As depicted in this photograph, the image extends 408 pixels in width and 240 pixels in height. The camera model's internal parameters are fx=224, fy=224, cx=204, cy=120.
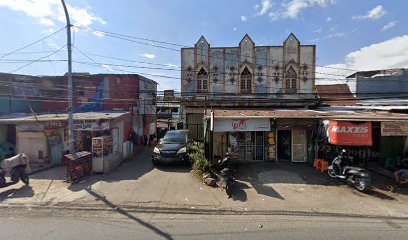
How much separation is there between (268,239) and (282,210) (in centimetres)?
189

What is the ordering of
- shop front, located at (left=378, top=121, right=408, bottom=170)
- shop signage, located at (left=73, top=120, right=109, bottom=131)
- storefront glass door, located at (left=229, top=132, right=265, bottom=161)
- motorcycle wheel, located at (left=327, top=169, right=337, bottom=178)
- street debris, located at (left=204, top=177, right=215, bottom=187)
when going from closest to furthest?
1. street debris, located at (left=204, top=177, right=215, bottom=187)
2. motorcycle wheel, located at (left=327, top=169, right=337, bottom=178)
3. shop front, located at (left=378, top=121, right=408, bottom=170)
4. shop signage, located at (left=73, top=120, right=109, bottom=131)
5. storefront glass door, located at (left=229, top=132, right=265, bottom=161)

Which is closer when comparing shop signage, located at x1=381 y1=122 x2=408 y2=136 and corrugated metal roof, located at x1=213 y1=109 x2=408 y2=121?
shop signage, located at x1=381 y1=122 x2=408 y2=136

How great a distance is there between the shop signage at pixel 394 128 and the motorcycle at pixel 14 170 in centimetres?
Answer: 1476

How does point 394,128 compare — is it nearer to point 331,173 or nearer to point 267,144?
point 331,173

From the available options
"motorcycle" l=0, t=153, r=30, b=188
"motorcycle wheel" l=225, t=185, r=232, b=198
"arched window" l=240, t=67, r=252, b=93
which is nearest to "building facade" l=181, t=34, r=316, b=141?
"arched window" l=240, t=67, r=252, b=93

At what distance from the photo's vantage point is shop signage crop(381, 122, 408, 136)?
9.49 metres

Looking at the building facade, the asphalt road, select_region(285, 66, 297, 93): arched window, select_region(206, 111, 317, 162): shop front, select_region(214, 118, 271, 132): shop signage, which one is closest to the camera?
the asphalt road

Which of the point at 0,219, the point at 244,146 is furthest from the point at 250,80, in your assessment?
the point at 0,219

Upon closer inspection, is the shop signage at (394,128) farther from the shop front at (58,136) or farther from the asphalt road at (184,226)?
the shop front at (58,136)

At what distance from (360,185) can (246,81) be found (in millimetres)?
11501

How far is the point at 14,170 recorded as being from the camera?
8.45 meters

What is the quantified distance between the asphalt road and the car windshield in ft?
21.4

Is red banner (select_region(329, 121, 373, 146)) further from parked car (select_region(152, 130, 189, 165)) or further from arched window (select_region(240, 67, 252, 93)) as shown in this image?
arched window (select_region(240, 67, 252, 93))

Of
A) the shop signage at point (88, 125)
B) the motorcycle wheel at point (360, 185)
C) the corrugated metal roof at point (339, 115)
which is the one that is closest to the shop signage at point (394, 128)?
the corrugated metal roof at point (339, 115)
